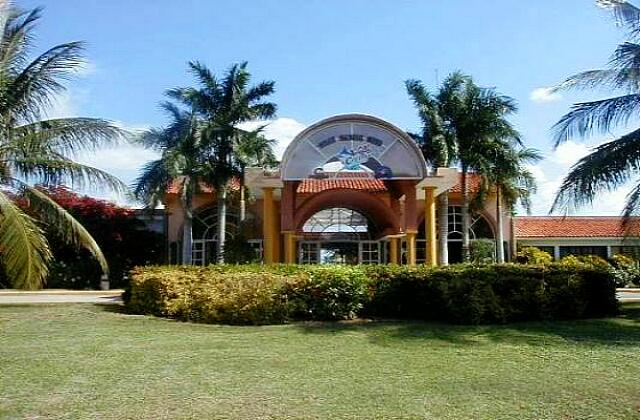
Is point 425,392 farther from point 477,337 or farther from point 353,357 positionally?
point 477,337

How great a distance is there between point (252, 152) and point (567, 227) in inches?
743

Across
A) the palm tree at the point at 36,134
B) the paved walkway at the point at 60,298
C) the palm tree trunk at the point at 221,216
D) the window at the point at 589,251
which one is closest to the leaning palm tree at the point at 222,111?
the palm tree trunk at the point at 221,216

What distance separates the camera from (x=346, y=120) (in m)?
20.6

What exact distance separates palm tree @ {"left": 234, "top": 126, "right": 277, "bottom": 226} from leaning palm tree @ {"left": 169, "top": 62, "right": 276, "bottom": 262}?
0.94ft

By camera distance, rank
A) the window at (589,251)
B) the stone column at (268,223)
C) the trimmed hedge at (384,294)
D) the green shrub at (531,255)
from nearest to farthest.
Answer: the trimmed hedge at (384,294) < the stone column at (268,223) < the green shrub at (531,255) < the window at (589,251)

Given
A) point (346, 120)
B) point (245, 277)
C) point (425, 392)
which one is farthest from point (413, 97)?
point (425, 392)

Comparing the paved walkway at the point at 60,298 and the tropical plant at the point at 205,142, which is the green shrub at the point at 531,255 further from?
the paved walkway at the point at 60,298

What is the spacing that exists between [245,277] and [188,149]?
45.5ft

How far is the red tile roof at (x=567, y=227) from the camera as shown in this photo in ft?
114

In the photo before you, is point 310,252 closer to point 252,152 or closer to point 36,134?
point 252,152

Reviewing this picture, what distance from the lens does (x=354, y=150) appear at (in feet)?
67.6

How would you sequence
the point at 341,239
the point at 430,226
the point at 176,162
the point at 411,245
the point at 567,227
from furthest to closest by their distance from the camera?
the point at 567,227, the point at 341,239, the point at 176,162, the point at 430,226, the point at 411,245

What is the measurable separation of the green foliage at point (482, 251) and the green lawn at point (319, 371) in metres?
16.6

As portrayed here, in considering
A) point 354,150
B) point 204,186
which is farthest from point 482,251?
point 204,186
